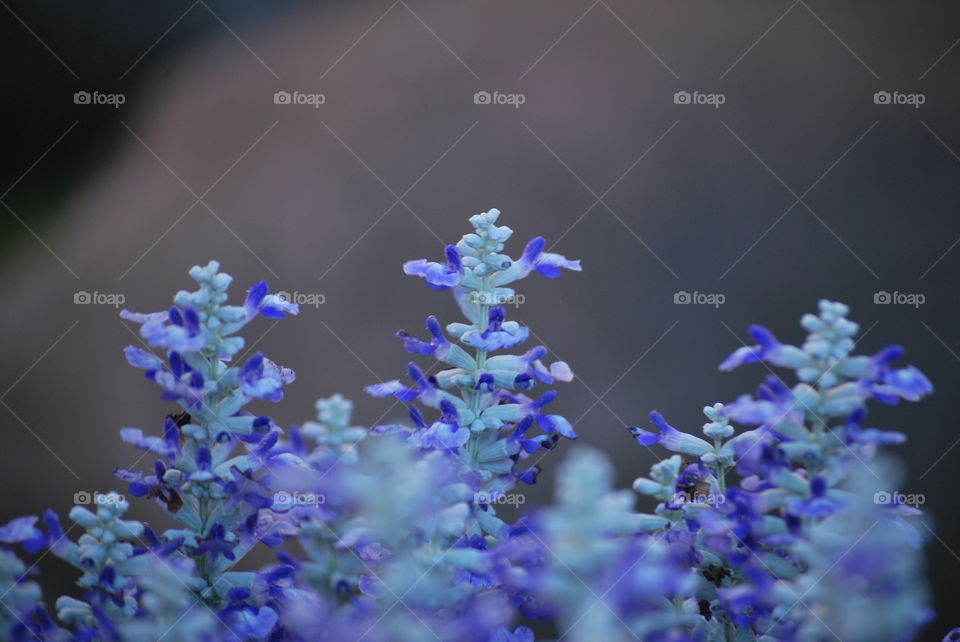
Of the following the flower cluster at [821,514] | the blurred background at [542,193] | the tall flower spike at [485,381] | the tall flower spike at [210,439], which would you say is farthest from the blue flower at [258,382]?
the blurred background at [542,193]

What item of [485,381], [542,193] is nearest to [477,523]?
[485,381]

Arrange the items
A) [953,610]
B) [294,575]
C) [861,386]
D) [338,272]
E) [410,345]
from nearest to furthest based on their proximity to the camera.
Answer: [861,386] < [294,575] < [410,345] < [953,610] < [338,272]

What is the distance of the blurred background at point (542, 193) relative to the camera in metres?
2.05

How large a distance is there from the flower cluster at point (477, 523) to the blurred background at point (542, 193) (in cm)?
121

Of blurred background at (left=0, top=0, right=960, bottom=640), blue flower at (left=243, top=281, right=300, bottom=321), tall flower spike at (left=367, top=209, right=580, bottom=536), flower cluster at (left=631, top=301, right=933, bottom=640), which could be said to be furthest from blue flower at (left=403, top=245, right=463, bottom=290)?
blurred background at (left=0, top=0, right=960, bottom=640)

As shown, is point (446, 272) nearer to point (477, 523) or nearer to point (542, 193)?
point (477, 523)

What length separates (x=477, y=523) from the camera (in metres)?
0.86

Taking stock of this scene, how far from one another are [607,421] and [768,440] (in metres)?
1.37

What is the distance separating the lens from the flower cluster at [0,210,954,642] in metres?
0.65

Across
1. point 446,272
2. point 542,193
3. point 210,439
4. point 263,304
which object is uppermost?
point 542,193

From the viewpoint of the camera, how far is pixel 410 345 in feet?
3.14

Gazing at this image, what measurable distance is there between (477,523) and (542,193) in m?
1.36

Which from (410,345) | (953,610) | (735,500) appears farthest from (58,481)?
(953,610)

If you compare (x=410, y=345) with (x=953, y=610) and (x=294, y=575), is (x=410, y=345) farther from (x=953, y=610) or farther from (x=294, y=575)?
(x=953, y=610)
